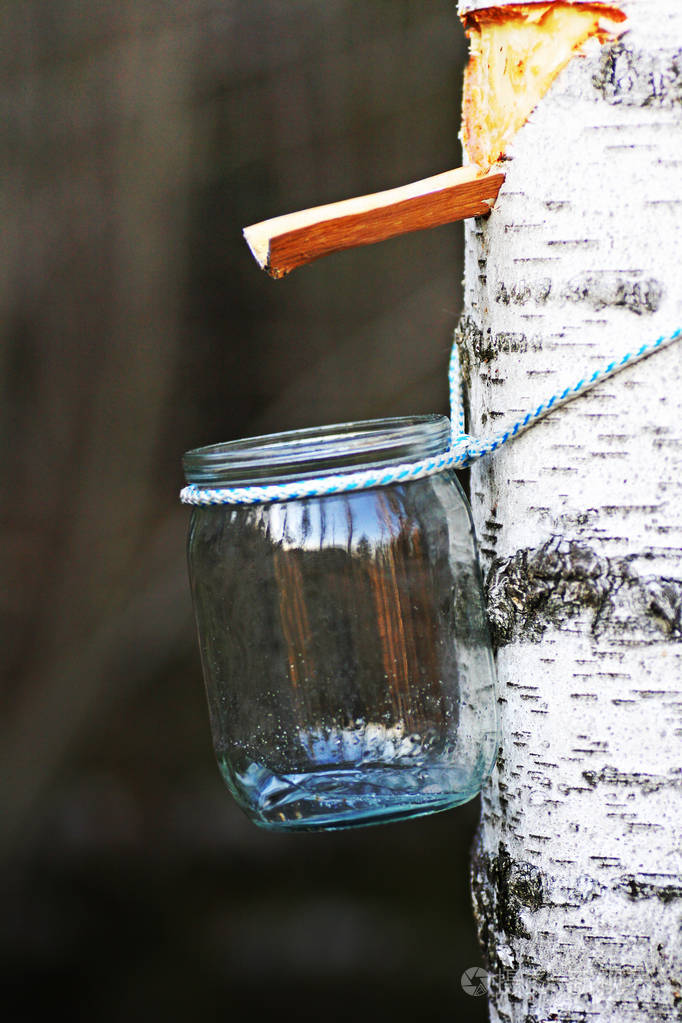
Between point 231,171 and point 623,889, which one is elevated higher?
point 231,171

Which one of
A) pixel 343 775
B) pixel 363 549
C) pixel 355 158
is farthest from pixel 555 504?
pixel 355 158

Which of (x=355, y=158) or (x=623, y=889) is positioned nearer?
(x=623, y=889)

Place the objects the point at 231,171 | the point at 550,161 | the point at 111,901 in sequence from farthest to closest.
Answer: the point at 111,901
the point at 231,171
the point at 550,161

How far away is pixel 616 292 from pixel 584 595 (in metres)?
0.20

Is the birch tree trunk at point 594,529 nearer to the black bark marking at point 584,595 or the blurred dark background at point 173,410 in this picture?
the black bark marking at point 584,595

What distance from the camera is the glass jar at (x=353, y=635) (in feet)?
2.61

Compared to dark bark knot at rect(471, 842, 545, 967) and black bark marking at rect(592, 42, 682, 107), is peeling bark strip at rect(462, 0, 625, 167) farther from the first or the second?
dark bark knot at rect(471, 842, 545, 967)

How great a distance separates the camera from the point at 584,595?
0.75 meters

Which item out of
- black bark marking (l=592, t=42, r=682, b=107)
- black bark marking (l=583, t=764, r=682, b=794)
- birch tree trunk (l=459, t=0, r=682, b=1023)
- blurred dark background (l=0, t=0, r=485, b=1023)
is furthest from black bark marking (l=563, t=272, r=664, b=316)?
blurred dark background (l=0, t=0, r=485, b=1023)

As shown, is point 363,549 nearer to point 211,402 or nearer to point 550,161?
point 550,161

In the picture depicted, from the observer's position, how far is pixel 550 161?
0.74 metres

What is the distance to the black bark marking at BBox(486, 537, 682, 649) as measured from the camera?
2.40ft

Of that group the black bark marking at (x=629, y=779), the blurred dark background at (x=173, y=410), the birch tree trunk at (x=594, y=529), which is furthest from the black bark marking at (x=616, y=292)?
the blurred dark background at (x=173, y=410)

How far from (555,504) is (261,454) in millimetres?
204
